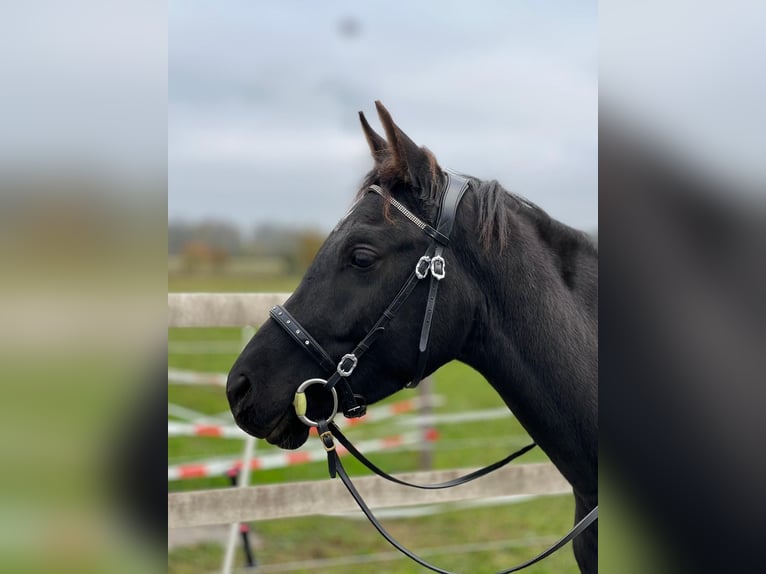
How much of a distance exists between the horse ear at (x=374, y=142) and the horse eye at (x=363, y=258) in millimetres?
416

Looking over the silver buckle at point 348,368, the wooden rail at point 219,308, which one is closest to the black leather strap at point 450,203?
the silver buckle at point 348,368

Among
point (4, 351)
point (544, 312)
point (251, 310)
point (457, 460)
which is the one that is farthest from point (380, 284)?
point (457, 460)

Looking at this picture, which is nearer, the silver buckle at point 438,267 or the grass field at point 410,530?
the silver buckle at point 438,267

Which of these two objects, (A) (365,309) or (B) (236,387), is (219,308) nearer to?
(B) (236,387)

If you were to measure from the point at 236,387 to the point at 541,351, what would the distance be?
0.96 meters

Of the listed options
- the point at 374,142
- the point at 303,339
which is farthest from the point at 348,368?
the point at 374,142

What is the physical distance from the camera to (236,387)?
2.21 meters

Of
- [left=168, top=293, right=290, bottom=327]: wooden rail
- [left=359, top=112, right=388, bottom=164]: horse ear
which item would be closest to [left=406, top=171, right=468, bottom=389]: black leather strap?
[left=359, top=112, right=388, bottom=164]: horse ear

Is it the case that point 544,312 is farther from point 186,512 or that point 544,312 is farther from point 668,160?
point 186,512

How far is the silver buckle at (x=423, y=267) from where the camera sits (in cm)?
219

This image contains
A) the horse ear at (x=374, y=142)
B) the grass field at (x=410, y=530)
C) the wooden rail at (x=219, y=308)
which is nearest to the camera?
the horse ear at (x=374, y=142)

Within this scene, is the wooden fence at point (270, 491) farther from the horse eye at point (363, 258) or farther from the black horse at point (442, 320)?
the horse eye at point (363, 258)

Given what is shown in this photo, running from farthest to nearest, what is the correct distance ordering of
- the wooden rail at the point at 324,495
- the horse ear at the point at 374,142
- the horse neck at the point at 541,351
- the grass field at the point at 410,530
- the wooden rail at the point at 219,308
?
1. the grass field at the point at 410,530
2. the wooden rail at the point at 219,308
3. the wooden rail at the point at 324,495
4. the horse ear at the point at 374,142
5. the horse neck at the point at 541,351

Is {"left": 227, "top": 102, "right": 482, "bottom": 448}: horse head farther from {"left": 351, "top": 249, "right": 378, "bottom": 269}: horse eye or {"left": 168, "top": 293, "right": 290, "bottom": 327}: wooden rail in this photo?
{"left": 168, "top": 293, "right": 290, "bottom": 327}: wooden rail
